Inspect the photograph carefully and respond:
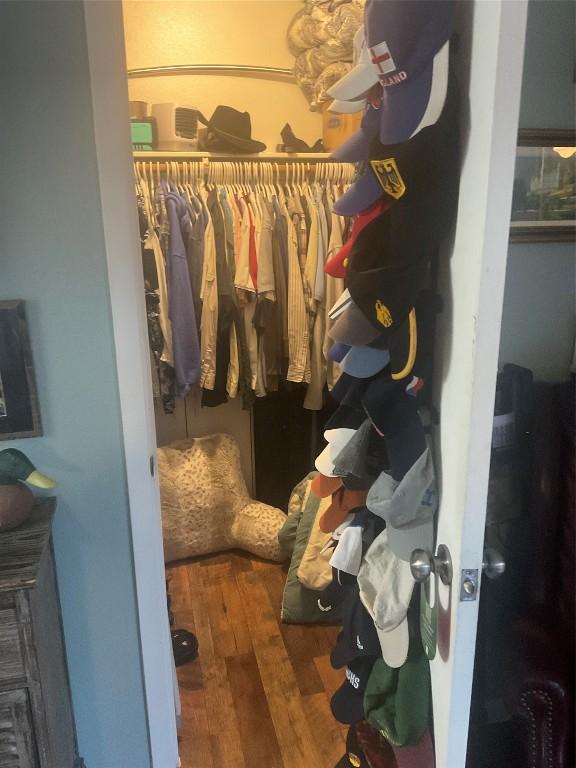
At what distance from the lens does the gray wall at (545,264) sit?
4.16ft

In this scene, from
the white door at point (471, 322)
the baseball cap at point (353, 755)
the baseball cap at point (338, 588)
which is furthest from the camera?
the baseball cap at point (353, 755)

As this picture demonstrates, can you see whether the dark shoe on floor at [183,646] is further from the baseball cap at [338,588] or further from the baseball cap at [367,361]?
the baseball cap at [367,361]

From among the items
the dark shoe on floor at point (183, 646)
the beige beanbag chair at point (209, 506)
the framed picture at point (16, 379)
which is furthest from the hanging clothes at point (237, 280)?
the framed picture at point (16, 379)

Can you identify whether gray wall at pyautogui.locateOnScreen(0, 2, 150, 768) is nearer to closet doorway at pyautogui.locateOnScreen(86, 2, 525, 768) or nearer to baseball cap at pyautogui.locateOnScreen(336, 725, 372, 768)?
closet doorway at pyautogui.locateOnScreen(86, 2, 525, 768)

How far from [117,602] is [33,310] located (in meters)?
0.68

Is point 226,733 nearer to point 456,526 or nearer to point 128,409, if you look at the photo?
point 128,409

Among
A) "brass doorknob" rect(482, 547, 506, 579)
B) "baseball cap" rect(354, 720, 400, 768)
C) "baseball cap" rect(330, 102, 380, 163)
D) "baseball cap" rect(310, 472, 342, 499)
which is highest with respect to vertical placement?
"baseball cap" rect(330, 102, 380, 163)

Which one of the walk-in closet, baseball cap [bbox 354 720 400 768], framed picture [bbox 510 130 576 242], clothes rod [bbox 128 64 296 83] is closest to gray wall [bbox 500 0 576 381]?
framed picture [bbox 510 130 576 242]

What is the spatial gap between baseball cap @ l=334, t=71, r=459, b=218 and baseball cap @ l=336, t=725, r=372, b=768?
1307 mm

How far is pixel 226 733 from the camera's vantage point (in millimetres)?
1762

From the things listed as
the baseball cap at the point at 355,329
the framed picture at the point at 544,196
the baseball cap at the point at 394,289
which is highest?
the framed picture at the point at 544,196

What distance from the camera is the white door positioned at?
0.69 meters

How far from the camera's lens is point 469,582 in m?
0.85

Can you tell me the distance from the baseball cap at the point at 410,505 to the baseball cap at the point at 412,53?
53 cm
